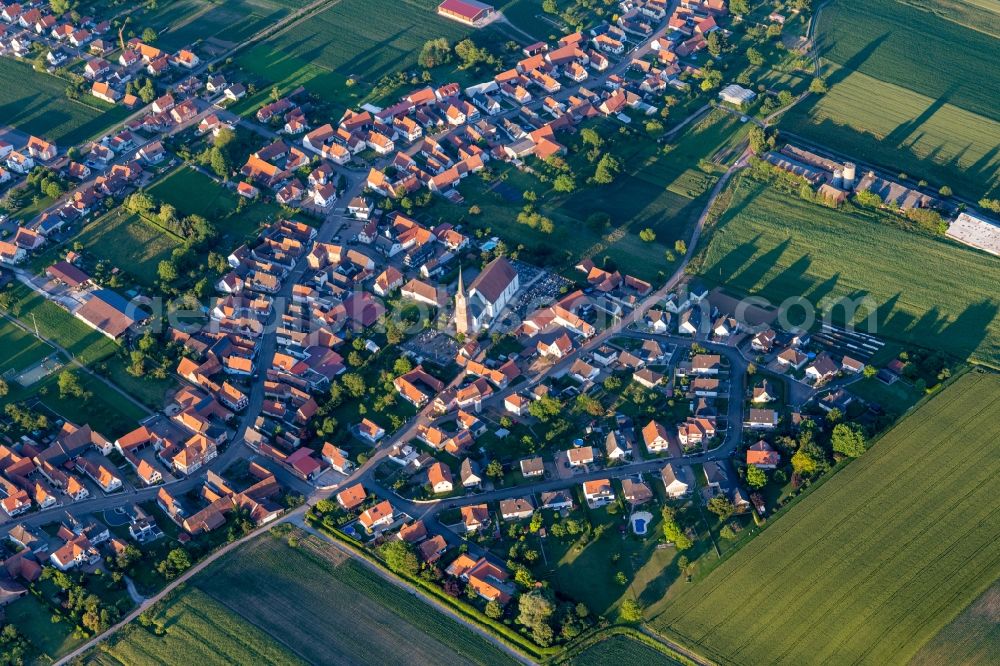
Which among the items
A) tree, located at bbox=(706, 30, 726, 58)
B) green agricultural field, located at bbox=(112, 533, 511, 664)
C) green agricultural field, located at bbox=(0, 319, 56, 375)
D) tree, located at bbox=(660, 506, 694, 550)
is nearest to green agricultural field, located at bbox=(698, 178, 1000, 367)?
tree, located at bbox=(660, 506, 694, 550)

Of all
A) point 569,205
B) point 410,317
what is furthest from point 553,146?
point 410,317

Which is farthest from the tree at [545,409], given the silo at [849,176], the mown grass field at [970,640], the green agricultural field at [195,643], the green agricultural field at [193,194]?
the silo at [849,176]

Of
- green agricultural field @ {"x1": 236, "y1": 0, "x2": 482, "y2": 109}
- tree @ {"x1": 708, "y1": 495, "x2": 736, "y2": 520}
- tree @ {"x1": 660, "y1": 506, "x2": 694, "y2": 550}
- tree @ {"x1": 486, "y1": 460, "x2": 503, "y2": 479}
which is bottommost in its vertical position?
tree @ {"x1": 486, "y1": 460, "x2": 503, "y2": 479}

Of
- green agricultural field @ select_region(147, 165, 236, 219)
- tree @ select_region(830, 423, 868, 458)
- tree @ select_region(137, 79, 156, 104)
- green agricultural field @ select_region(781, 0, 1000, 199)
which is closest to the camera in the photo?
tree @ select_region(830, 423, 868, 458)

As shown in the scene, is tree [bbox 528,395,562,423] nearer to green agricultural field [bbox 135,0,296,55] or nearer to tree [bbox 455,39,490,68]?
tree [bbox 455,39,490,68]

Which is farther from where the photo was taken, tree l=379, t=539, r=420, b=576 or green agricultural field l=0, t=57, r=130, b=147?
green agricultural field l=0, t=57, r=130, b=147

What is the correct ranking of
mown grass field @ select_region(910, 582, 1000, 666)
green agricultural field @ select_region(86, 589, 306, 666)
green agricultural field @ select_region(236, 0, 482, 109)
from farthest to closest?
green agricultural field @ select_region(236, 0, 482, 109)
green agricultural field @ select_region(86, 589, 306, 666)
mown grass field @ select_region(910, 582, 1000, 666)

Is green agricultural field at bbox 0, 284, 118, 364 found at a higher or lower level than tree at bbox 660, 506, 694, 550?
lower
